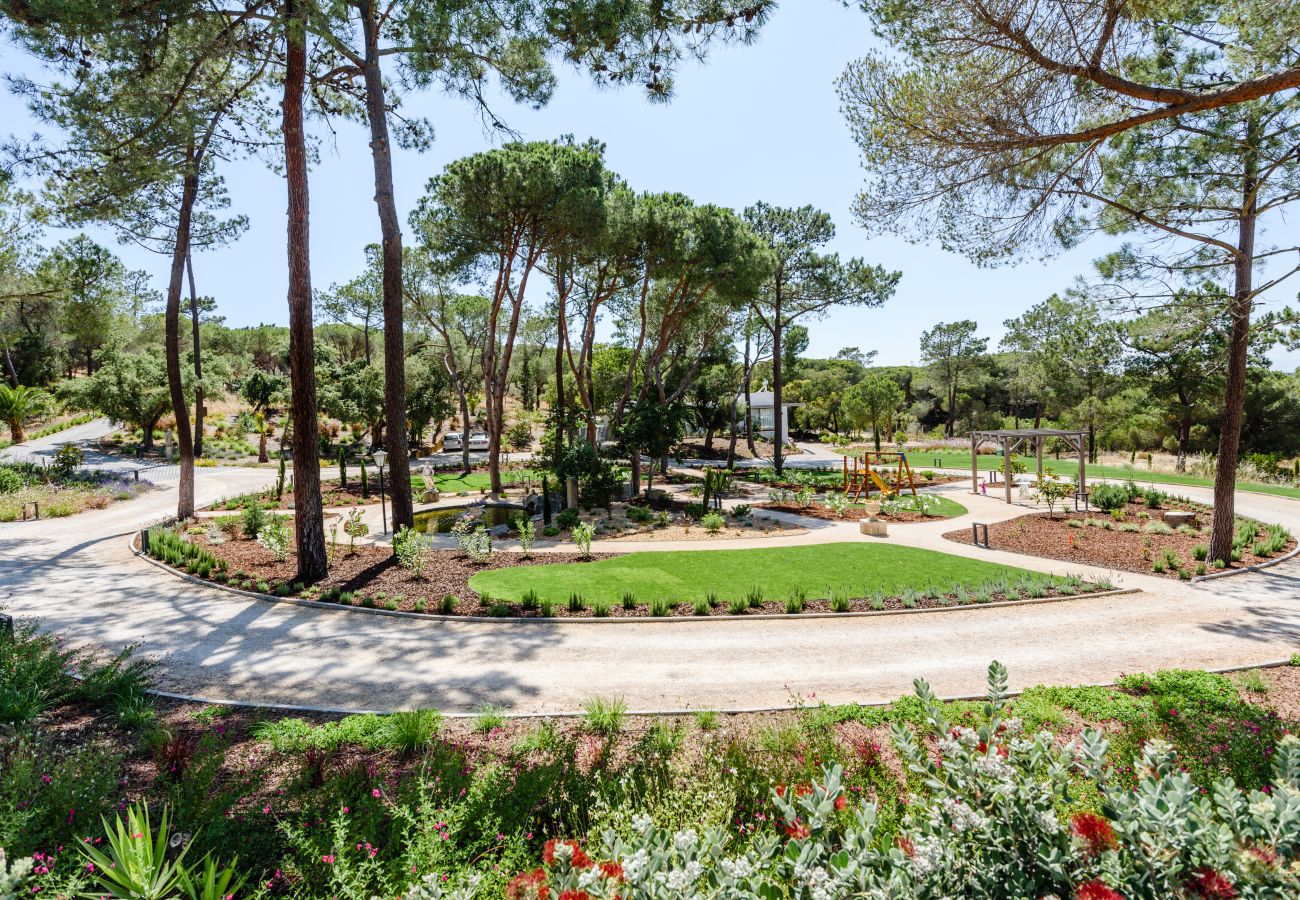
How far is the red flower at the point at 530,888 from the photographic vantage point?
7.31 ft

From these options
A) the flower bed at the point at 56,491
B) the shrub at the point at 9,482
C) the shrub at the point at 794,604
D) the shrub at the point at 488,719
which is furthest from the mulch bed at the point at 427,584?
the shrub at the point at 9,482

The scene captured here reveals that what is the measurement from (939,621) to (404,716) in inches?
291

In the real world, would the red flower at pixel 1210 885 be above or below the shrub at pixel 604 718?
above

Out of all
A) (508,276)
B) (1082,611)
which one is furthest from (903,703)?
(508,276)

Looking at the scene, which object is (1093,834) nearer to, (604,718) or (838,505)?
(604,718)

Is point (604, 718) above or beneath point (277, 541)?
beneath

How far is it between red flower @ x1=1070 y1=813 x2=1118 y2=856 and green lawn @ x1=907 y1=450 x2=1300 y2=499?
81.9ft

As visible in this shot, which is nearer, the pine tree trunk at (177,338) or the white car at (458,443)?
the pine tree trunk at (177,338)

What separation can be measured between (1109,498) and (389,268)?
20524 mm

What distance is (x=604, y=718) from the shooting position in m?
5.69

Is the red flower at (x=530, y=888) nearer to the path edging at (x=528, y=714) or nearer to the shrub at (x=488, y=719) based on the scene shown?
the shrub at (x=488, y=719)

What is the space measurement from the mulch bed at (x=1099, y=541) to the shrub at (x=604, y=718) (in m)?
11.3

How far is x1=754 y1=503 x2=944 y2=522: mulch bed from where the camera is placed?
18.5 metres

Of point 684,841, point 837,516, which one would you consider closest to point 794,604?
point 684,841
